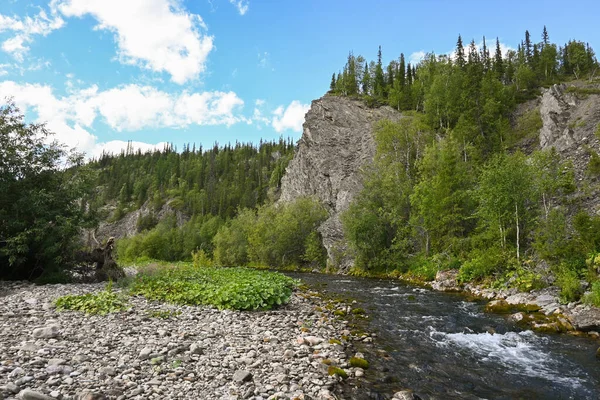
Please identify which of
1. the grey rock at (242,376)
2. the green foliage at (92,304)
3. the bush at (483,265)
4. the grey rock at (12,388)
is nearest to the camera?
the grey rock at (12,388)

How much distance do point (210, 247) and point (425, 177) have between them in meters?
75.7

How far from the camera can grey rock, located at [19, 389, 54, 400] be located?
228 inches

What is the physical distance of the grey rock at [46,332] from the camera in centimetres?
926

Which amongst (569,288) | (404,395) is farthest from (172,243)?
(404,395)

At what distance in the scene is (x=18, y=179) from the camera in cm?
2061

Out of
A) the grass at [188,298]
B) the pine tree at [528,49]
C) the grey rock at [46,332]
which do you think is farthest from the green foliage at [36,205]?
the pine tree at [528,49]

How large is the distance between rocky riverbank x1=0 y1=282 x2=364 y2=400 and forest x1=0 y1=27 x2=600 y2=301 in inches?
446

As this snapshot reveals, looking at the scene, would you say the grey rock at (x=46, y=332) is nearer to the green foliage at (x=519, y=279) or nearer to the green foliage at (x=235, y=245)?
the green foliage at (x=519, y=279)

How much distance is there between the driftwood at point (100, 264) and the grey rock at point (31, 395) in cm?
1782

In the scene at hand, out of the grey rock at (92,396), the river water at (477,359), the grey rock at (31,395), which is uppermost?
the grey rock at (31,395)

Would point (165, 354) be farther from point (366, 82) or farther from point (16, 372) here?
point (366, 82)

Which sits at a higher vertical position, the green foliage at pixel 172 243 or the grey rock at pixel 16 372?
the green foliage at pixel 172 243

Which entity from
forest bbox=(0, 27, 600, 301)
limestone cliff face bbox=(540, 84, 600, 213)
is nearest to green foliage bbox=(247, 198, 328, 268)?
forest bbox=(0, 27, 600, 301)

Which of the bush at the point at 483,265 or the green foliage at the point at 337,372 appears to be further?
the bush at the point at 483,265
